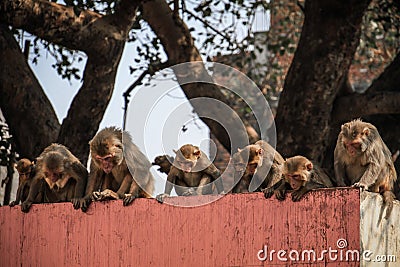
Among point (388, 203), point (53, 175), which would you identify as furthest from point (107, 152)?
point (388, 203)

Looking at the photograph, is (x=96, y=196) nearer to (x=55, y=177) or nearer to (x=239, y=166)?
(x=55, y=177)

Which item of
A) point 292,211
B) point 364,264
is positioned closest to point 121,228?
point 292,211

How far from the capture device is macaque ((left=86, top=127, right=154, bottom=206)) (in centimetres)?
679

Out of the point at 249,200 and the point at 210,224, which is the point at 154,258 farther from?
the point at 249,200

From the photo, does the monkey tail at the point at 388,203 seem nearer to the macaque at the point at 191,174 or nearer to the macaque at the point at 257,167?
the macaque at the point at 257,167

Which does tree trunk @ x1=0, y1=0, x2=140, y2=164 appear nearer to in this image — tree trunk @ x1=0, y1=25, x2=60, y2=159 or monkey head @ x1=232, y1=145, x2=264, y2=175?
tree trunk @ x1=0, y1=25, x2=60, y2=159

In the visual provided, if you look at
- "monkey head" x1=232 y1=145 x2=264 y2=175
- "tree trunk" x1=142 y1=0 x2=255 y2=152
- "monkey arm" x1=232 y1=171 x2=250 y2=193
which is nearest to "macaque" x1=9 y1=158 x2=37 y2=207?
"monkey arm" x1=232 y1=171 x2=250 y2=193

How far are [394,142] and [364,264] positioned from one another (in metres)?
5.13

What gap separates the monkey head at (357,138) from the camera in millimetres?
6184

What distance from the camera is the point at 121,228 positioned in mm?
6105

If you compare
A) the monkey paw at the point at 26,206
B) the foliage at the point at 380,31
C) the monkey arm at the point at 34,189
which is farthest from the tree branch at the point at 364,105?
the monkey paw at the point at 26,206

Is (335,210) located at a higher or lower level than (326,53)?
lower

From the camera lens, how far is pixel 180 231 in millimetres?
5766
